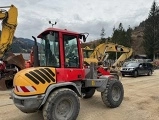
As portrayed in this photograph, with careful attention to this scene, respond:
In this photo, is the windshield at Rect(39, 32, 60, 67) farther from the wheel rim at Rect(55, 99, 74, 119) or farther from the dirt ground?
the dirt ground

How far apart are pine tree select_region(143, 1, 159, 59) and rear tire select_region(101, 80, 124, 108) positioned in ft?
192

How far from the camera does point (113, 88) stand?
9016mm

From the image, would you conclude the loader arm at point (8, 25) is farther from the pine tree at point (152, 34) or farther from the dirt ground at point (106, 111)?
the pine tree at point (152, 34)

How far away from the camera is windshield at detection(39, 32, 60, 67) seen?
729cm

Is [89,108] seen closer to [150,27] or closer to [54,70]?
[54,70]

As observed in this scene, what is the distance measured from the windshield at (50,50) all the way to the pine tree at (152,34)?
199 feet

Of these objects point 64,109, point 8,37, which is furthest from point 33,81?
point 8,37

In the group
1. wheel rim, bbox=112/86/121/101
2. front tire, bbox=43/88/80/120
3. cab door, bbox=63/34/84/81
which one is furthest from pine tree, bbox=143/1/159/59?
front tire, bbox=43/88/80/120

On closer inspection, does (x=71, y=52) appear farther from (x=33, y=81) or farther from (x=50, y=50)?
(x=33, y=81)

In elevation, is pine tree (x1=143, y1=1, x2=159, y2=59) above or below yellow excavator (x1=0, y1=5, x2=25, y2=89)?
above

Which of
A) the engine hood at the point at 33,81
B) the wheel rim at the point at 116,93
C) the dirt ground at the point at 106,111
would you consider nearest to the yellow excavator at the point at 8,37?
the dirt ground at the point at 106,111

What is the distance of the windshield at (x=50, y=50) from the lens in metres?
7.29

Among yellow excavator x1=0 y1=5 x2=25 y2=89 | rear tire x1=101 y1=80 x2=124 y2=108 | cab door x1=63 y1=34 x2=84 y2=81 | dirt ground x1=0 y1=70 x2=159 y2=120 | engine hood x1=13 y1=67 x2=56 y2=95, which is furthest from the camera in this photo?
yellow excavator x1=0 y1=5 x2=25 y2=89

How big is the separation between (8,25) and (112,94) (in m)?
Answer: 9.48
